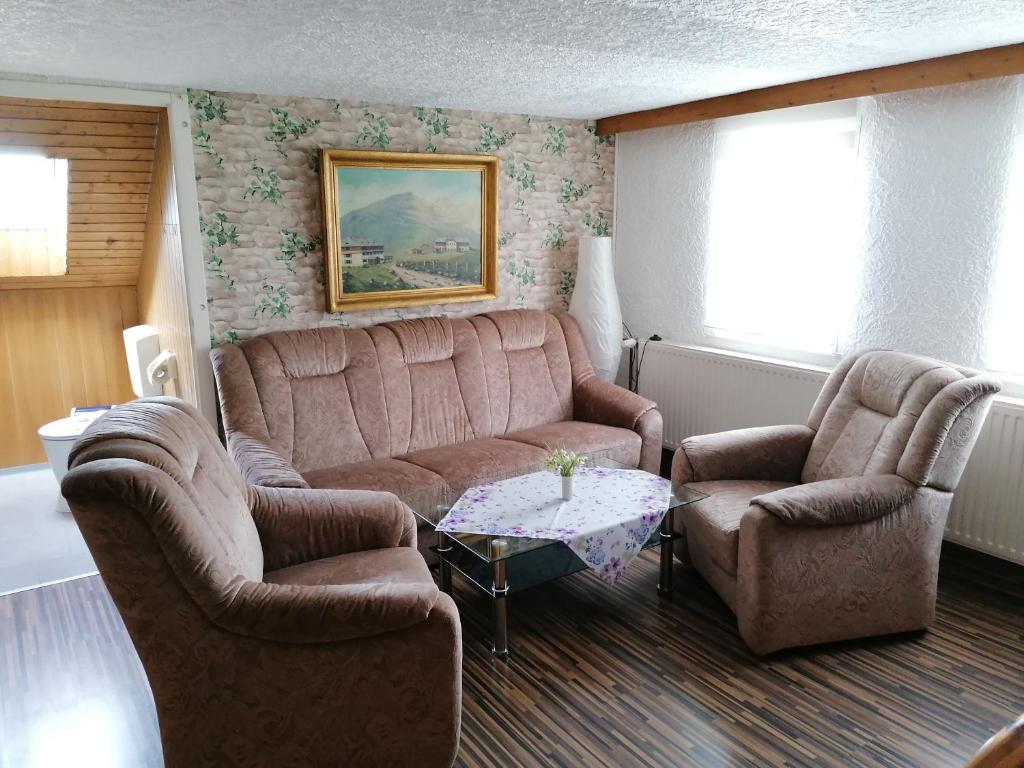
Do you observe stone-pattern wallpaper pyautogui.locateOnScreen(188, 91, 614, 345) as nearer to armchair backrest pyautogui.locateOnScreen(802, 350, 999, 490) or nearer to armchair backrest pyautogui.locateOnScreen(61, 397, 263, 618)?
armchair backrest pyautogui.locateOnScreen(61, 397, 263, 618)

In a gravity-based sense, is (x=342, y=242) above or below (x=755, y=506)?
above

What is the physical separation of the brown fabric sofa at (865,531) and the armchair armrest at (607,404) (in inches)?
44.2

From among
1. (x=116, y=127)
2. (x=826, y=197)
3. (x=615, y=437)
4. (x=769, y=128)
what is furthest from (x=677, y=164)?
(x=116, y=127)

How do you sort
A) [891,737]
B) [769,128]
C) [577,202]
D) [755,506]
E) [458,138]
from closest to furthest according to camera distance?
[891,737] → [755,506] → [769,128] → [458,138] → [577,202]

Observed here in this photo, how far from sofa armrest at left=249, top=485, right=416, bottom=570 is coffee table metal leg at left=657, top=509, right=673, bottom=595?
1.06 meters

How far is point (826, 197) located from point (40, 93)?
3625 millimetres

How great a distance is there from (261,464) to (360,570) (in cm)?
89

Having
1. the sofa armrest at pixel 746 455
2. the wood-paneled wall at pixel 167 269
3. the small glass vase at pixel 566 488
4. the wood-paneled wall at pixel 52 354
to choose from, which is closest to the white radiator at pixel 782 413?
the sofa armrest at pixel 746 455

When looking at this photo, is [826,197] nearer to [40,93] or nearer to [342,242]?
[342,242]

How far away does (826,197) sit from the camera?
12.7ft

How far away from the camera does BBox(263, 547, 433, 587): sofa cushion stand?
2.36 m

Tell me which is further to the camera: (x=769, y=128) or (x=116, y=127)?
(x=769, y=128)

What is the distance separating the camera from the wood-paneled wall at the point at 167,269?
372 cm

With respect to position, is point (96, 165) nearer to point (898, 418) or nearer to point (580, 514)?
point (580, 514)
